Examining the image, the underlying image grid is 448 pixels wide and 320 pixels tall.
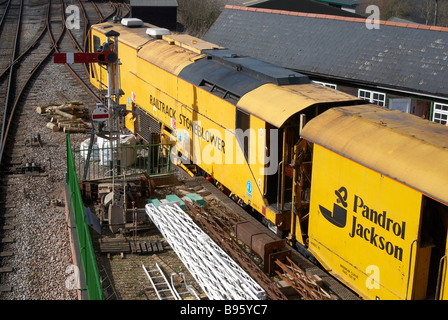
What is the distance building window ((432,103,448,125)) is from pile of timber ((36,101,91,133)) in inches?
448

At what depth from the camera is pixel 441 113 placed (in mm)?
17328

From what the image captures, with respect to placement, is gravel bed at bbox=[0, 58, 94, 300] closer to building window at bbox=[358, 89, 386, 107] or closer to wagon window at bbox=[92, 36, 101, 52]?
wagon window at bbox=[92, 36, 101, 52]

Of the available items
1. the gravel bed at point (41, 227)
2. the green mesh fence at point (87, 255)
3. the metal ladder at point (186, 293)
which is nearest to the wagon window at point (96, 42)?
the gravel bed at point (41, 227)

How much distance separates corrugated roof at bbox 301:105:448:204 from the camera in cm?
711

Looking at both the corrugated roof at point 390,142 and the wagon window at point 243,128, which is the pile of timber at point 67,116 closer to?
the wagon window at point 243,128

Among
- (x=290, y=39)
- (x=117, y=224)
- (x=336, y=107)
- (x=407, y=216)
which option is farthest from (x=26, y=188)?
(x=290, y=39)

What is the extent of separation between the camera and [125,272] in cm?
985

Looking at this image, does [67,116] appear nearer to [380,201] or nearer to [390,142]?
[390,142]

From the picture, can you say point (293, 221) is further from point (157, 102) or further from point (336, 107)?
point (157, 102)

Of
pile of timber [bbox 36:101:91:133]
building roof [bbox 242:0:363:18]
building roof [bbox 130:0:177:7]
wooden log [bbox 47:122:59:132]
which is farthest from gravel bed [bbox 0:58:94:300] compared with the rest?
building roof [bbox 130:0:177:7]

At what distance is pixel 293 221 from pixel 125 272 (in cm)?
310

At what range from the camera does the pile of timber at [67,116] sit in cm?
1902

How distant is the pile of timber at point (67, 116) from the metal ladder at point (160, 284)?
1011 centimetres

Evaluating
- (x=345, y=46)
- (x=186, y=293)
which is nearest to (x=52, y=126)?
(x=345, y=46)
